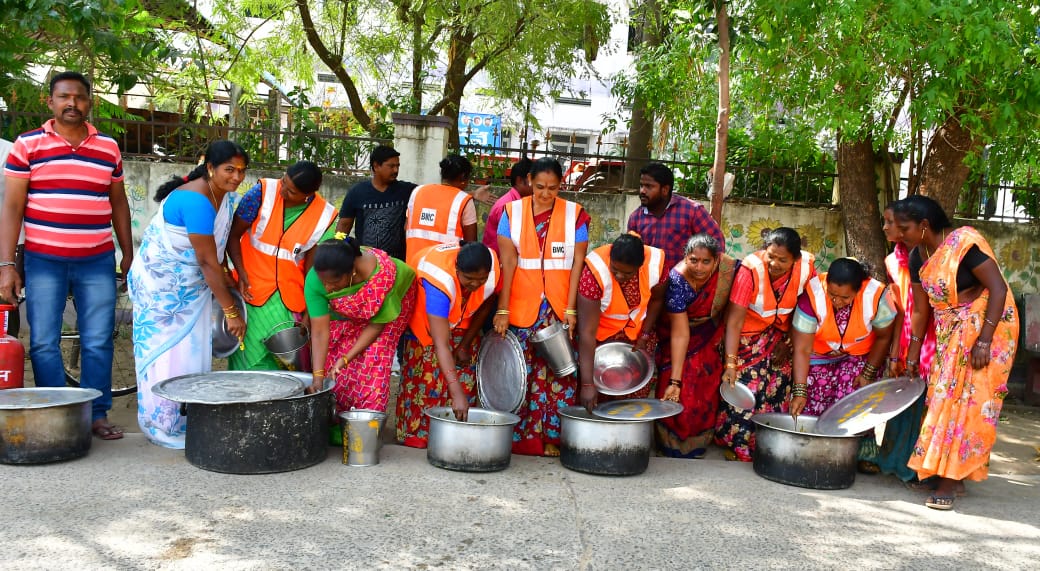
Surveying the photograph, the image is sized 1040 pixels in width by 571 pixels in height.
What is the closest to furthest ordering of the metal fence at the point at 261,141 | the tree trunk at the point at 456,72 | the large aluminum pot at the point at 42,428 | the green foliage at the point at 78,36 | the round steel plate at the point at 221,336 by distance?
the large aluminum pot at the point at 42,428, the round steel plate at the point at 221,336, the green foliage at the point at 78,36, the metal fence at the point at 261,141, the tree trunk at the point at 456,72

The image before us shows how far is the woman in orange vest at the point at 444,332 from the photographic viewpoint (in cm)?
415

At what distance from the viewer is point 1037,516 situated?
4109mm

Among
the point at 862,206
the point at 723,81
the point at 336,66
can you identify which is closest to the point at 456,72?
the point at 336,66

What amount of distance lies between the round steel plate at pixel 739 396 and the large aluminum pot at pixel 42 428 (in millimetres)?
3144

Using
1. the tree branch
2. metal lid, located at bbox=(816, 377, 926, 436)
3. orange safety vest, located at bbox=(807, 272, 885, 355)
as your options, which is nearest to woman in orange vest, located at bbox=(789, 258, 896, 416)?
orange safety vest, located at bbox=(807, 272, 885, 355)

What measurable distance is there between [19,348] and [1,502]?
1.06 meters

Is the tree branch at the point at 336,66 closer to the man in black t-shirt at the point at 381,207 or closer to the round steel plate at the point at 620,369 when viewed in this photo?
the man in black t-shirt at the point at 381,207

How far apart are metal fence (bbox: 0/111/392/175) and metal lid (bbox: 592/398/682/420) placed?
3.41m

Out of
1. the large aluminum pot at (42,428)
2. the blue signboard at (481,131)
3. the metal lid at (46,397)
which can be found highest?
the blue signboard at (481,131)

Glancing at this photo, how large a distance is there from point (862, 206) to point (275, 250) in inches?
180

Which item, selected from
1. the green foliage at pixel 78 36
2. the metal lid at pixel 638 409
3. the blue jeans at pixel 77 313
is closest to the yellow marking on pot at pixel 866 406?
the metal lid at pixel 638 409

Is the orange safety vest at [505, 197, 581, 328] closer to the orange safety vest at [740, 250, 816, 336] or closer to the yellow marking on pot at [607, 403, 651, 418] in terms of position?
the yellow marking on pot at [607, 403, 651, 418]

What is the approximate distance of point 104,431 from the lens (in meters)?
4.38

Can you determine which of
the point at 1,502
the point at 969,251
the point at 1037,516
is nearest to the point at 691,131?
the point at 969,251
